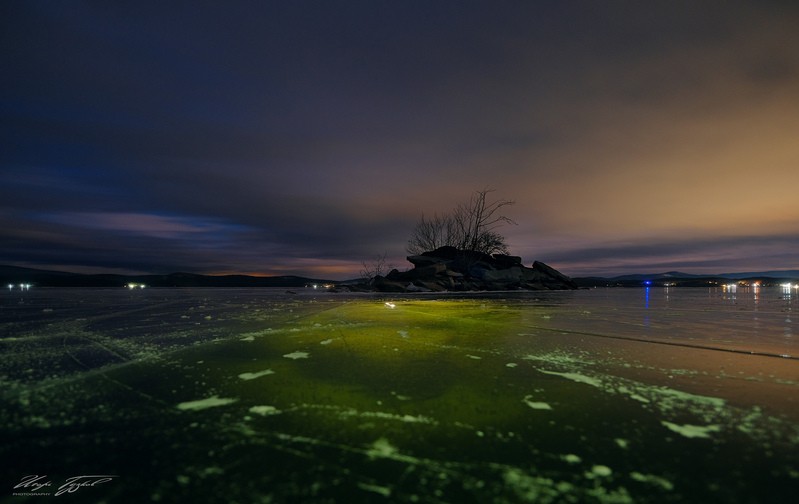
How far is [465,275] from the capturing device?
2941cm

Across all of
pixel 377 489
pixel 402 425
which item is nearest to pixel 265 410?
pixel 402 425

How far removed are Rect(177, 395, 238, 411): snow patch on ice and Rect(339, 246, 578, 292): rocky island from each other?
20256 mm

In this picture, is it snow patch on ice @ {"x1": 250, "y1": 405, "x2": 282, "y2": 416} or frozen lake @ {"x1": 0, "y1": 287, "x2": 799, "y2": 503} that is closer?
frozen lake @ {"x1": 0, "y1": 287, "x2": 799, "y2": 503}

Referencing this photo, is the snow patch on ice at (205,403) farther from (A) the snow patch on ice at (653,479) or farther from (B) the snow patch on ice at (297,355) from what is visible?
(A) the snow patch on ice at (653,479)

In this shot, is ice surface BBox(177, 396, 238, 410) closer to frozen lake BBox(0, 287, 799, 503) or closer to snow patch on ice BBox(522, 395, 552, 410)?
frozen lake BBox(0, 287, 799, 503)

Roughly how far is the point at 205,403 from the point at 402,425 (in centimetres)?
123

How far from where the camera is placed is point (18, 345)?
390 cm

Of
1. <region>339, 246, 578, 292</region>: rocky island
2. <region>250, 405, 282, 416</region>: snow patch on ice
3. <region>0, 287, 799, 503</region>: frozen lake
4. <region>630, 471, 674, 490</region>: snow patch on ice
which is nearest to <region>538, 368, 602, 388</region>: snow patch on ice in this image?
<region>0, 287, 799, 503</region>: frozen lake

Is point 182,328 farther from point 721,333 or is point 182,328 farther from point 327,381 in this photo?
point 721,333

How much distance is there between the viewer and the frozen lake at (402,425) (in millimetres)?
1192

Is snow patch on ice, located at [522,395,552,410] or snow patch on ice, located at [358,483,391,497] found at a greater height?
snow patch on ice, located at [358,483,391,497]

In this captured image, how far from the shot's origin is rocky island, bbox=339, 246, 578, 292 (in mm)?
24389

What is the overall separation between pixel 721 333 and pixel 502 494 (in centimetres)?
551

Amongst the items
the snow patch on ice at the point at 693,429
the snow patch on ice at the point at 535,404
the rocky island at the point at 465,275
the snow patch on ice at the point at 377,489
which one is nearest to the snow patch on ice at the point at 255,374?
the snow patch on ice at the point at 377,489
